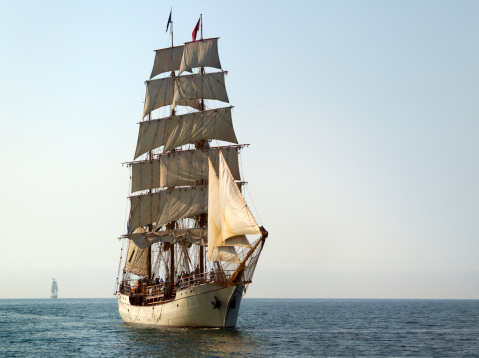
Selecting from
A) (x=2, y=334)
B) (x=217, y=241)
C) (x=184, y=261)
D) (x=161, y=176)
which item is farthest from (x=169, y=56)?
(x=2, y=334)

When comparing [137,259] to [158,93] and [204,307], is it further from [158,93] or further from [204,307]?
[204,307]

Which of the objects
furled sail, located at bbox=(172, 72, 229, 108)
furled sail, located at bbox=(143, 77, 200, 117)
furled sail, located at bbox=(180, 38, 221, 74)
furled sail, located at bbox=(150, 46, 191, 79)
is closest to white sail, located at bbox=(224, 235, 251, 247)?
furled sail, located at bbox=(172, 72, 229, 108)

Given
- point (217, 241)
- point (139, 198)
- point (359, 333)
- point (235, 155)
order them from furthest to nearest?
point (139, 198) → point (235, 155) → point (359, 333) → point (217, 241)

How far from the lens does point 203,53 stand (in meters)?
71.5

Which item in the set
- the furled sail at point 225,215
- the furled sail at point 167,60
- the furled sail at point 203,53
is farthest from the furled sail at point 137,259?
the furled sail at point 225,215

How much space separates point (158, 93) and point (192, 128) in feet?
31.3

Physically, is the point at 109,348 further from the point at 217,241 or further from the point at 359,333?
the point at 359,333

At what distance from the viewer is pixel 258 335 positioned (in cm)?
5488

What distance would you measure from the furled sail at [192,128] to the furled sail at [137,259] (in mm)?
12249

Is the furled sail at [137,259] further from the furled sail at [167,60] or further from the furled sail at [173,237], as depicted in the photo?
the furled sail at [167,60]

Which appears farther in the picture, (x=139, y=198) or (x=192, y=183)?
(x=139, y=198)

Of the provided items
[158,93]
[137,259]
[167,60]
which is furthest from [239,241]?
[167,60]

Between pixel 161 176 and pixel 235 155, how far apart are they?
9.62 meters

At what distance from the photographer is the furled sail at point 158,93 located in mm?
76125
